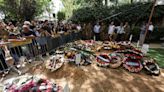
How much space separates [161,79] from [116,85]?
69.9 inches

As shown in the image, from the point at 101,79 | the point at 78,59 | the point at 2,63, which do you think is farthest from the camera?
the point at 78,59

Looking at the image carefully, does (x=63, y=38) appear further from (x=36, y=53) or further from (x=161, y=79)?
(x=161, y=79)

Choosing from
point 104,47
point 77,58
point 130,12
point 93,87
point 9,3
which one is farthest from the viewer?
point 9,3

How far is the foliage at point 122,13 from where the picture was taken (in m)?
13.2

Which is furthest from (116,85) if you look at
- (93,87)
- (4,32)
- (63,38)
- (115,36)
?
(115,36)

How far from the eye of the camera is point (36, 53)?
269 inches

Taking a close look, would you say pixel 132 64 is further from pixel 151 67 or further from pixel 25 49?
pixel 25 49

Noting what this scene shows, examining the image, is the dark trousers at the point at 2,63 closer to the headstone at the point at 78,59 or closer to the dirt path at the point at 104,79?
the dirt path at the point at 104,79

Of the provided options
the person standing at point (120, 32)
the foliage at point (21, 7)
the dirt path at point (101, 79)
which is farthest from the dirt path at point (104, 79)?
the foliage at point (21, 7)

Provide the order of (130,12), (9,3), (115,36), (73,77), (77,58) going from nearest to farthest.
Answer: (73,77), (77,58), (115,36), (130,12), (9,3)

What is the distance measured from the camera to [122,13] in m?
13.9

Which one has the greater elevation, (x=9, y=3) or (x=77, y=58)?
(x=9, y=3)

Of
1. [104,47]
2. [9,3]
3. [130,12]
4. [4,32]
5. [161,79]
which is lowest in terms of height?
[161,79]

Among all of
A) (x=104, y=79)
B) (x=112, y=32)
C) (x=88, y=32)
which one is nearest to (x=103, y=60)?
(x=104, y=79)
